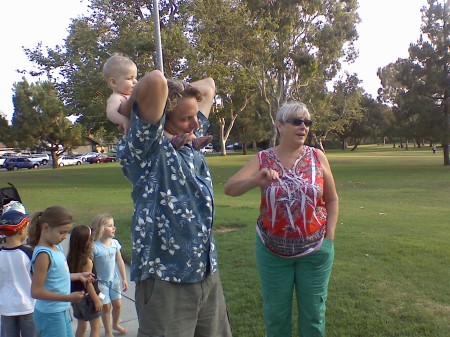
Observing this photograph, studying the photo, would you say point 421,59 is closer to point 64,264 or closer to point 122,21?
point 122,21

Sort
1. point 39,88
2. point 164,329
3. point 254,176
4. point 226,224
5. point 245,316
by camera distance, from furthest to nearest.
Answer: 1. point 39,88
2. point 226,224
3. point 245,316
4. point 254,176
5. point 164,329

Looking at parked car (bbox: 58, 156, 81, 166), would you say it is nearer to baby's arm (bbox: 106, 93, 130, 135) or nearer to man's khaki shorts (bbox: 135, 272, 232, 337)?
baby's arm (bbox: 106, 93, 130, 135)

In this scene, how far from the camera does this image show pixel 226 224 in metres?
9.41

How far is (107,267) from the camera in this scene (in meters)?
4.25

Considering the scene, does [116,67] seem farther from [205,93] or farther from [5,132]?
[5,132]

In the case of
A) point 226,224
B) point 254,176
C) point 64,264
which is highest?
point 254,176

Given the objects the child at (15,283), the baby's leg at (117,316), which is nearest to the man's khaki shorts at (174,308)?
the child at (15,283)

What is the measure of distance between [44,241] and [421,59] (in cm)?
3154

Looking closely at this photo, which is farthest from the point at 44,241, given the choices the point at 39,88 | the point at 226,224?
the point at 39,88

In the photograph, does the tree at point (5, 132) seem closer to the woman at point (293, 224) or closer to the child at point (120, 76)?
the woman at point (293, 224)

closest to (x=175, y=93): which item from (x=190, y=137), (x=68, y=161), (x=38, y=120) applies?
(x=190, y=137)

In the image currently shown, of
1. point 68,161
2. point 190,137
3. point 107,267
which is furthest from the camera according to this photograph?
point 68,161

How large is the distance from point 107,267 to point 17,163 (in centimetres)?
5058

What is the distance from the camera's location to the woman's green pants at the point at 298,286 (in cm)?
319
